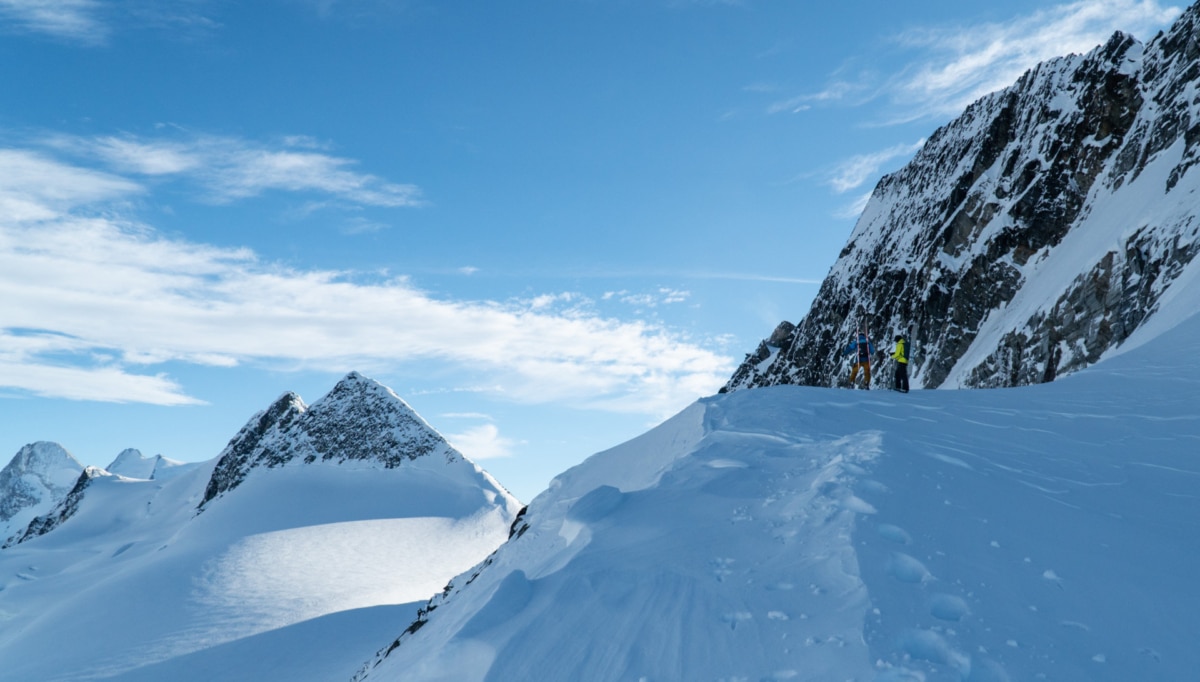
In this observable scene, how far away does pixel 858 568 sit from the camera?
4.61 metres

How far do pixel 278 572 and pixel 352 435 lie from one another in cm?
2706

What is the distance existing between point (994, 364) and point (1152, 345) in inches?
628

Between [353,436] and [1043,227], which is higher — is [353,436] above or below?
below

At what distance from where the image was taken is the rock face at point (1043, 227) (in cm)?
2311

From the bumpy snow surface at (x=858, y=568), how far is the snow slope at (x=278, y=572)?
78.8ft

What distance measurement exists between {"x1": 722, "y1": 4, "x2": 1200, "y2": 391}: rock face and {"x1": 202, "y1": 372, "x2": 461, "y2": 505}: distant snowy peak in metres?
36.3

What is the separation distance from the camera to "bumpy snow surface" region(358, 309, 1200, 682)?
3986 millimetres

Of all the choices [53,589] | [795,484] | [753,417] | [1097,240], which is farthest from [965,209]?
[53,589]

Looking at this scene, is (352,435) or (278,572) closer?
(278,572)

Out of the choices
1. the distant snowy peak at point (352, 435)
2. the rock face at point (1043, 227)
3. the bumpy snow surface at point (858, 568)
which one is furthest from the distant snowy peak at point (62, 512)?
the bumpy snow surface at point (858, 568)

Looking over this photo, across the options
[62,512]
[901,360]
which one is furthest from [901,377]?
[62,512]

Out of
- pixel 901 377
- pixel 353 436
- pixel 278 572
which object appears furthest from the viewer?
pixel 353 436

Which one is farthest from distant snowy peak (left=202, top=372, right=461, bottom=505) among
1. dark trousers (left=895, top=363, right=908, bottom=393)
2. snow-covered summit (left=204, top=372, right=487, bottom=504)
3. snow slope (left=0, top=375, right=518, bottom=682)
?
dark trousers (left=895, top=363, right=908, bottom=393)

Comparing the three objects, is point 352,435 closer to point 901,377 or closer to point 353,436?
point 353,436
